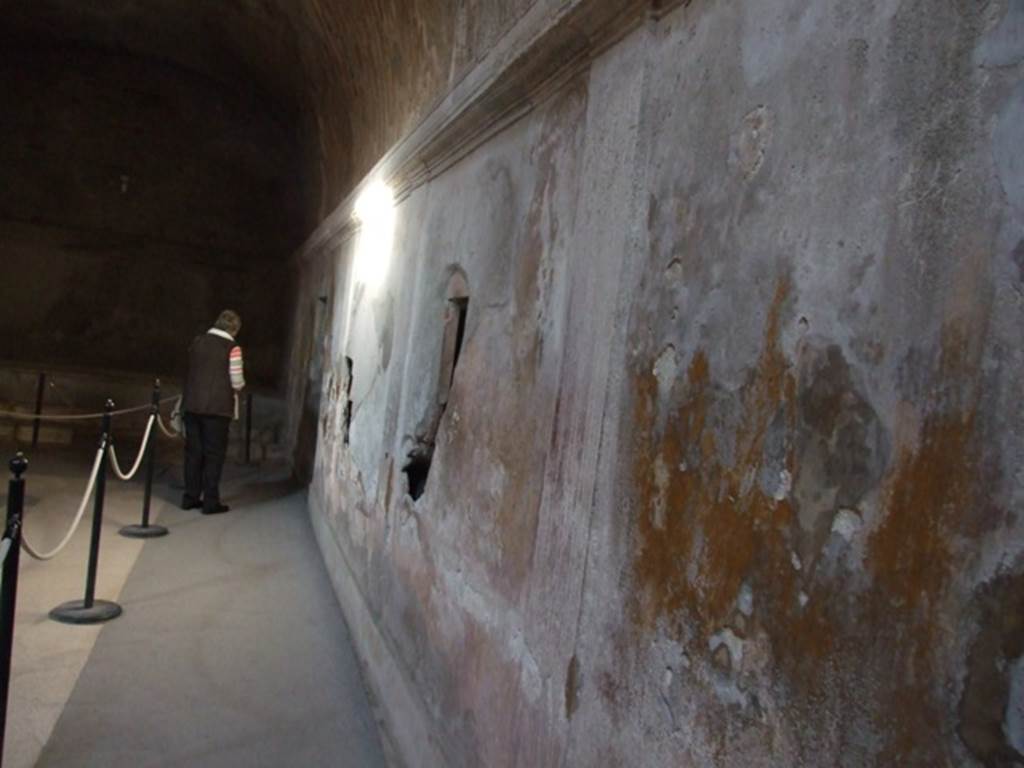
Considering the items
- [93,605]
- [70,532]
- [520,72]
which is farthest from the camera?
[93,605]

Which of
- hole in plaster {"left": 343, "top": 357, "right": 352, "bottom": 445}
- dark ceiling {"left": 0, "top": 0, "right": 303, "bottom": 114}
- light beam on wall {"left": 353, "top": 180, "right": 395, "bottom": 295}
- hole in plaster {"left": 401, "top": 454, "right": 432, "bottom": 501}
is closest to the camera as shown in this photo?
hole in plaster {"left": 401, "top": 454, "right": 432, "bottom": 501}

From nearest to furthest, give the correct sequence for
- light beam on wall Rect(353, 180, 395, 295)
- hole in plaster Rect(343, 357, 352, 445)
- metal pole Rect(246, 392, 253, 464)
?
1. light beam on wall Rect(353, 180, 395, 295)
2. hole in plaster Rect(343, 357, 352, 445)
3. metal pole Rect(246, 392, 253, 464)

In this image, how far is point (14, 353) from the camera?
40.9 feet

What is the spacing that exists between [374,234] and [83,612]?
3232 millimetres

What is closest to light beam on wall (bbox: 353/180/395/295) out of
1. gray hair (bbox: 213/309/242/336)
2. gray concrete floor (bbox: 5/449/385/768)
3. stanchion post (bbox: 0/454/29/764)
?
gray hair (bbox: 213/309/242/336)

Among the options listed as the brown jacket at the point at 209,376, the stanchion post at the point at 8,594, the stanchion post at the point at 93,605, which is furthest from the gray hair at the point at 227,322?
the stanchion post at the point at 8,594

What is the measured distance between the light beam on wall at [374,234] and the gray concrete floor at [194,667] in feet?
7.44

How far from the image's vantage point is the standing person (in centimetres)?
745

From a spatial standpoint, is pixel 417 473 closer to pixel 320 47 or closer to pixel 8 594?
pixel 8 594

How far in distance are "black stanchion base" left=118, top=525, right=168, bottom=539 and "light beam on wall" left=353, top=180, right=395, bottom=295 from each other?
2.64 m

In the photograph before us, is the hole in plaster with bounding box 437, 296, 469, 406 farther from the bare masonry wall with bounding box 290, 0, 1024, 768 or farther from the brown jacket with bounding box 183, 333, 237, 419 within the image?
the brown jacket with bounding box 183, 333, 237, 419

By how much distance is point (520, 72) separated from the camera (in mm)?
2855

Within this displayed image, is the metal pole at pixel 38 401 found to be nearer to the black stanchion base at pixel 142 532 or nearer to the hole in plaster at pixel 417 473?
the black stanchion base at pixel 142 532

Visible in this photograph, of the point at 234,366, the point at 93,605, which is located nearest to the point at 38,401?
the point at 234,366
